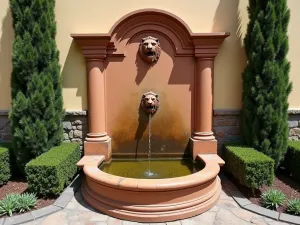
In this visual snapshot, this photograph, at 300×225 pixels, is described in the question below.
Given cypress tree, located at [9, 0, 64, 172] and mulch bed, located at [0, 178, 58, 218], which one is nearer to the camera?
mulch bed, located at [0, 178, 58, 218]

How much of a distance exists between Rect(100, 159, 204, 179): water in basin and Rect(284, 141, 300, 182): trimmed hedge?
1.85m

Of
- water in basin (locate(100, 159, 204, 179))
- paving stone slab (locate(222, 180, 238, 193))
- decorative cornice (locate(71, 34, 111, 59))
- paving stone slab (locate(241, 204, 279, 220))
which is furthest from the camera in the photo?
decorative cornice (locate(71, 34, 111, 59))

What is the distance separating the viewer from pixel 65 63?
5.07m

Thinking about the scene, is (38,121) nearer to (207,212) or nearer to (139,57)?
(139,57)

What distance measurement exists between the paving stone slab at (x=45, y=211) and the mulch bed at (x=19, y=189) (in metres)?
0.15

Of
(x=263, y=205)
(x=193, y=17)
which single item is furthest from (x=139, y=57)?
(x=263, y=205)

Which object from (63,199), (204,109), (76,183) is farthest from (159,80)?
(63,199)

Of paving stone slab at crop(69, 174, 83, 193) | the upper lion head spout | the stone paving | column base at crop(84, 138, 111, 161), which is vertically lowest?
the stone paving

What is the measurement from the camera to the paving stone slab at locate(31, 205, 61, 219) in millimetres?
3461

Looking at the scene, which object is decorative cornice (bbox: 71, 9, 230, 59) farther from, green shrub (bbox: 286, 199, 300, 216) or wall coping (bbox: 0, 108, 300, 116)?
green shrub (bbox: 286, 199, 300, 216)

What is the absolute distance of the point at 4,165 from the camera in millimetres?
4504

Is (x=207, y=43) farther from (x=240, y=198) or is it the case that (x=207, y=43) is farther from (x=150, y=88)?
(x=240, y=198)

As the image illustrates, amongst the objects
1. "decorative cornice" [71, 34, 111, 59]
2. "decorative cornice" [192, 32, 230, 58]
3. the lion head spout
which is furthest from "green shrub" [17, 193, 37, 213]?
"decorative cornice" [192, 32, 230, 58]

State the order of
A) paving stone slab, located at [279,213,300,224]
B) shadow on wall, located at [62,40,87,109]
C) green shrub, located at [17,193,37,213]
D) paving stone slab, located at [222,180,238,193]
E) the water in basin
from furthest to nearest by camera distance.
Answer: shadow on wall, located at [62,40,87,109]
paving stone slab, located at [222,180,238,193]
the water in basin
green shrub, located at [17,193,37,213]
paving stone slab, located at [279,213,300,224]
